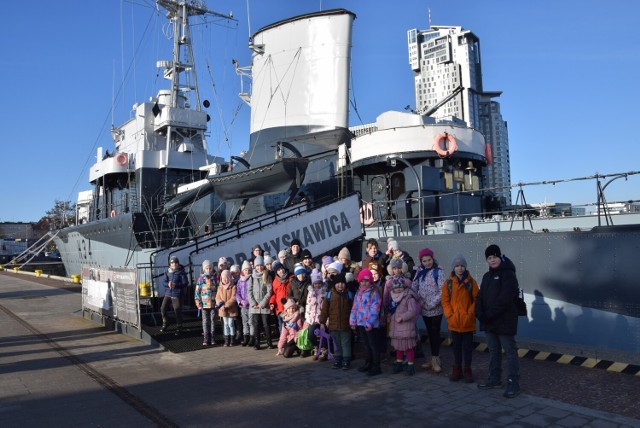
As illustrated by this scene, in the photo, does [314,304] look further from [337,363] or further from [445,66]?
[445,66]

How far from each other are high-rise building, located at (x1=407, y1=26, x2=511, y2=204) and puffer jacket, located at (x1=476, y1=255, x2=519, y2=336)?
61096mm

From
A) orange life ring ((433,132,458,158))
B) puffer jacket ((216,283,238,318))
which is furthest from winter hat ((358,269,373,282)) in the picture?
orange life ring ((433,132,458,158))

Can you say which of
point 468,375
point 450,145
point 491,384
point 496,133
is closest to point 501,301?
point 491,384

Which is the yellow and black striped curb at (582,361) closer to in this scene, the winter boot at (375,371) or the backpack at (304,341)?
the winter boot at (375,371)

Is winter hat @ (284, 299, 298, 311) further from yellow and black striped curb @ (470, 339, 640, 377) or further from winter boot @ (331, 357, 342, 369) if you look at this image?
yellow and black striped curb @ (470, 339, 640, 377)

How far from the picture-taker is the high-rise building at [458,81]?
2859 inches

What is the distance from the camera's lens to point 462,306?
578 centimetres

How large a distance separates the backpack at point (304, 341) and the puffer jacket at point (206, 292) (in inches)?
83.2

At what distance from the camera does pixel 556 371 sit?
243 inches

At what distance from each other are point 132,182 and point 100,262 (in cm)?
453

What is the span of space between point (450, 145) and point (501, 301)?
9.07m

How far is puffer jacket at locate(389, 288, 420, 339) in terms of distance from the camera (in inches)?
247

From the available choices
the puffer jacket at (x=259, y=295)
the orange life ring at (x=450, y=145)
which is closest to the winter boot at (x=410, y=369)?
the puffer jacket at (x=259, y=295)

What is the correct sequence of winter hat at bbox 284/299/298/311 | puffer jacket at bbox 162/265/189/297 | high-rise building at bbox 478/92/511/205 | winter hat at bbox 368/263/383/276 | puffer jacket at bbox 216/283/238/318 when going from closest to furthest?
winter hat at bbox 368/263/383/276 → winter hat at bbox 284/299/298/311 → puffer jacket at bbox 216/283/238/318 → puffer jacket at bbox 162/265/189/297 → high-rise building at bbox 478/92/511/205
